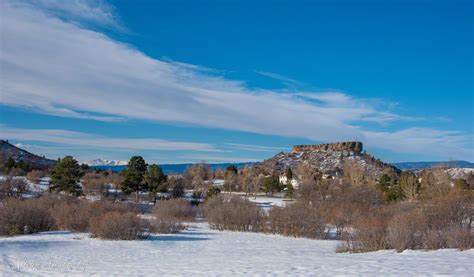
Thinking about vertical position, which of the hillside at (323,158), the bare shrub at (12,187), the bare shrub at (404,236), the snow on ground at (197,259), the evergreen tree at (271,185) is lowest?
the snow on ground at (197,259)

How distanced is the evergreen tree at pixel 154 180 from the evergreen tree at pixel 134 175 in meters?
0.66

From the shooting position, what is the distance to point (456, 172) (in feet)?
212

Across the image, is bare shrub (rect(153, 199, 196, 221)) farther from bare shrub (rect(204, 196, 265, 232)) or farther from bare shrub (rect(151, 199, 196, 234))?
bare shrub (rect(204, 196, 265, 232))

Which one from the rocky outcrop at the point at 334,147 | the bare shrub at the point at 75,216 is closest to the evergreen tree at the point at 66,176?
the bare shrub at the point at 75,216

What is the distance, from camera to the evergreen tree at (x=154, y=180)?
4622 cm

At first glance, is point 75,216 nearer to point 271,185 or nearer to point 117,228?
point 117,228

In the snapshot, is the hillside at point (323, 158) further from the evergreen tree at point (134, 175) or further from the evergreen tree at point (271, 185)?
the evergreen tree at point (134, 175)

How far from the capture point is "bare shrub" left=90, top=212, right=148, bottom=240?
19750mm

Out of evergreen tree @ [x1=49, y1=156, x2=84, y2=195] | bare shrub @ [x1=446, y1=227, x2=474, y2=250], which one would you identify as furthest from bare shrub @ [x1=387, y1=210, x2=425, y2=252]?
evergreen tree @ [x1=49, y1=156, x2=84, y2=195]

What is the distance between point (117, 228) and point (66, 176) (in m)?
24.5

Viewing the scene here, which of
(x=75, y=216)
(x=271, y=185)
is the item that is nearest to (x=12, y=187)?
Answer: (x=75, y=216)

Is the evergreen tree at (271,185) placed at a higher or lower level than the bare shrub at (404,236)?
higher

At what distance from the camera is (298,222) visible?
2441 centimetres

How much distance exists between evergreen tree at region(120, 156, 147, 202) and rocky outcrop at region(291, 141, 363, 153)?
380 ft
